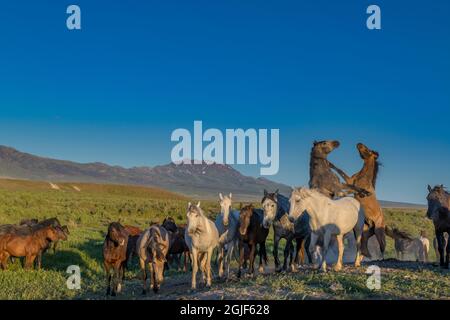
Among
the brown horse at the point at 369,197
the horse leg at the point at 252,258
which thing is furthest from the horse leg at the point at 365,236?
the horse leg at the point at 252,258

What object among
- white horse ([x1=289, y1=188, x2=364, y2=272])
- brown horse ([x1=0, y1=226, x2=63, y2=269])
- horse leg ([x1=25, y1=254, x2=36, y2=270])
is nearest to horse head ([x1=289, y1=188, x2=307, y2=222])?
white horse ([x1=289, y1=188, x2=364, y2=272])

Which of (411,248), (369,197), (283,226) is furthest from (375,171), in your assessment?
(411,248)

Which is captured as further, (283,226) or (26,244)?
(26,244)

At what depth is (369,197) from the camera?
1600cm

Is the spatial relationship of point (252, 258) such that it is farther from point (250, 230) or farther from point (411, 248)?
point (411, 248)

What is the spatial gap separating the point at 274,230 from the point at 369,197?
3.42 m

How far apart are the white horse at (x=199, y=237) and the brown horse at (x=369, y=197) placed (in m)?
5.03

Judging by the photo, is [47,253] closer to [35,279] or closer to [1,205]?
[35,279]

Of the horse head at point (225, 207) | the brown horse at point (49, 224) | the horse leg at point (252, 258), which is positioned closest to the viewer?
the horse head at point (225, 207)

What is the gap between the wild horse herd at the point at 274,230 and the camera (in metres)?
12.9

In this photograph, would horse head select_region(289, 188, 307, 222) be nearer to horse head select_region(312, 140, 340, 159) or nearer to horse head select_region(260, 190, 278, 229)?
horse head select_region(260, 190, 278, 229)

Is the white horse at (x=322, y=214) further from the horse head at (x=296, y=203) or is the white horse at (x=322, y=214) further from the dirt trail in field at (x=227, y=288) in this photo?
the dirt trail in field at (x=227, y=288)

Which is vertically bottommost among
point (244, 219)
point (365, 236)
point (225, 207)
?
point (365, 236)
